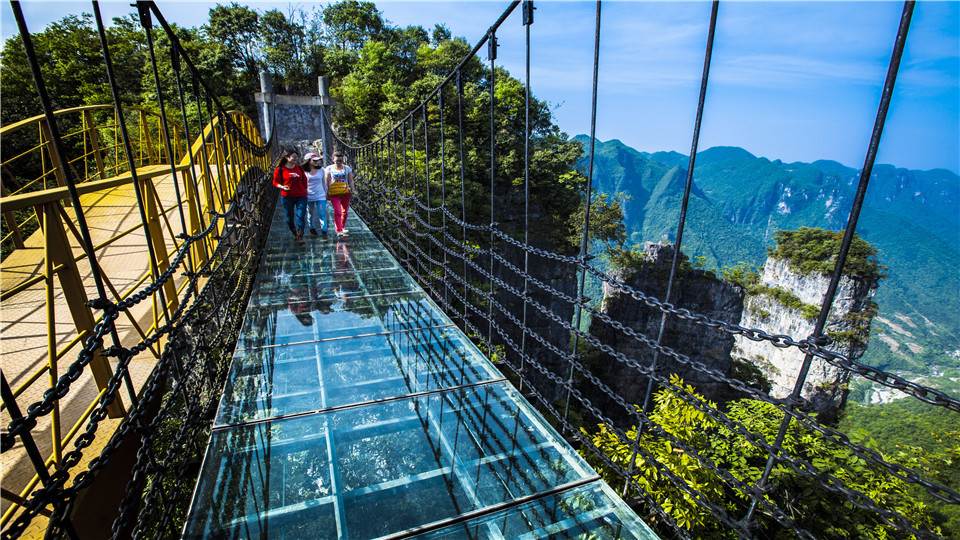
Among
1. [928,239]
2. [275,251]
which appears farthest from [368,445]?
[928,239]

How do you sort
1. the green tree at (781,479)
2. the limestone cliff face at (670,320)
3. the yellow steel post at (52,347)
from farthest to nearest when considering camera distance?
the limestone cliff face at (670,320)
the green tree at (781,479)
the yellow steel post at (52,347)

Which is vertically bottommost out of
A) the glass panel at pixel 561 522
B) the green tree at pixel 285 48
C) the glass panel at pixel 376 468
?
the glass panel at pixel 561 522

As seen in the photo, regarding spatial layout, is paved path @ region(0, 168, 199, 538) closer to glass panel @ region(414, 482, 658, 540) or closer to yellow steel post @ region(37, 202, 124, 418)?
yellow steel post @ region(37, 202, 124, 418)

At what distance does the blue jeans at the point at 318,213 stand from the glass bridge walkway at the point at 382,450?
118 inches

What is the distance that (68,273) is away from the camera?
1.54 m

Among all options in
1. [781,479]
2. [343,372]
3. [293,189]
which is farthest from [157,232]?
[781,479]

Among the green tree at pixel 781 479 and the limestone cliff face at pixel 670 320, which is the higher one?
the green tree at pixel 781 479

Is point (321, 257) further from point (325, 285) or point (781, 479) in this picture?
point (781, 479)

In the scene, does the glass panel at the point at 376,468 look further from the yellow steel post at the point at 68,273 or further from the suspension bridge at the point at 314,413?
the yellow steel post at the point at 68,273

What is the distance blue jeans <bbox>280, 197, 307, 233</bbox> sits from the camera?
5.51 meters

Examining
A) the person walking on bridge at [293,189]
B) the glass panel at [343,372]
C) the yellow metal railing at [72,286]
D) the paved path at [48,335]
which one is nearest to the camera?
the yellow metal railing at [72,286]

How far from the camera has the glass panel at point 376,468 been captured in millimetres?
1522

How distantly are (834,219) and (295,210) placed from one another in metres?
112

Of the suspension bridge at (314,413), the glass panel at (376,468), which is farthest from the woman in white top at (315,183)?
the glass panel at (376,468)
